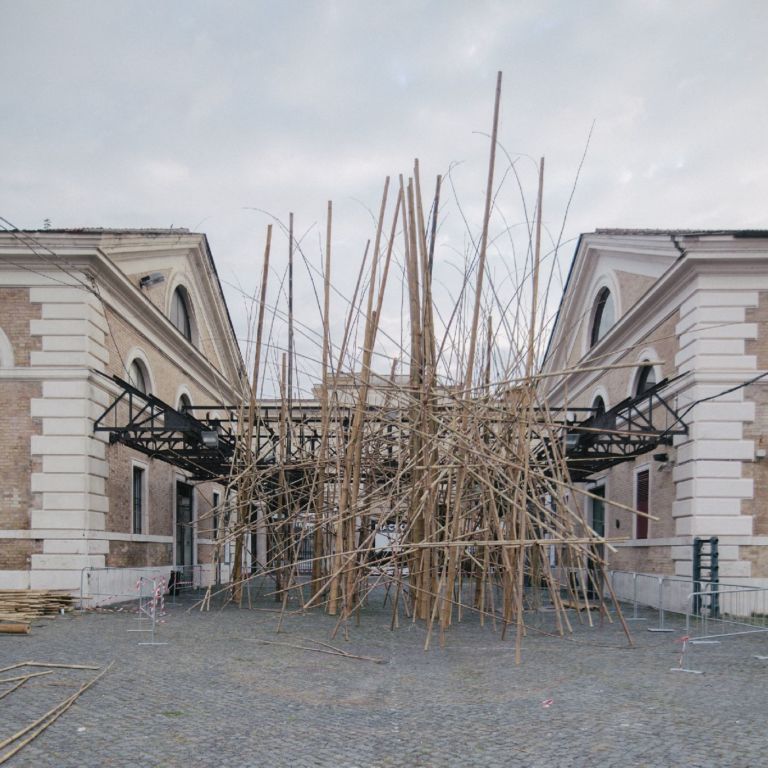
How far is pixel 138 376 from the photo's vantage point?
17234 millimetres

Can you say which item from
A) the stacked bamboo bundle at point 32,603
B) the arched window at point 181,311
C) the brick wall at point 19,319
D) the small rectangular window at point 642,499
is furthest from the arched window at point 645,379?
the brick wall at point 19,319

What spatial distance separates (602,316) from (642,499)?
563 cm

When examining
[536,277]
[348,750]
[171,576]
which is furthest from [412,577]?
[171,576]

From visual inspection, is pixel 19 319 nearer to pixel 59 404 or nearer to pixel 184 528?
pixel 59 404

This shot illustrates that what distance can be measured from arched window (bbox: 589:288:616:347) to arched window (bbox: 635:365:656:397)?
7.43 feet

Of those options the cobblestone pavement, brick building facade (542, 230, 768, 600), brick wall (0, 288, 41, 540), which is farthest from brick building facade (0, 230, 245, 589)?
brick building facade (542, 230, 768, 600)

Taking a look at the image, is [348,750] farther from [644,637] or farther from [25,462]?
[25,462]

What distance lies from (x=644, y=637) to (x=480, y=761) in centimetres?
648

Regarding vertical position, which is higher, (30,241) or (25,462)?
(30,241)

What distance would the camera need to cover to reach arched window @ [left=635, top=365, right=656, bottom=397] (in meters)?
16.3

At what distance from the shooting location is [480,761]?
4734 millimetres

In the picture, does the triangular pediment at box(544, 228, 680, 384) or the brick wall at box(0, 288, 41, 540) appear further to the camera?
the triangular pediment at box(544, 228, 680, 384)

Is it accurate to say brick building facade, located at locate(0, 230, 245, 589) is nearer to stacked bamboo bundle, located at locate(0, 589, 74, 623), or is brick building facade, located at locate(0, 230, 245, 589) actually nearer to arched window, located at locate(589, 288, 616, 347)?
stacked bamboo bundle, located at locate(0, 589, 74, 623)

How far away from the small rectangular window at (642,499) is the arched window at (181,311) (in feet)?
37.2
